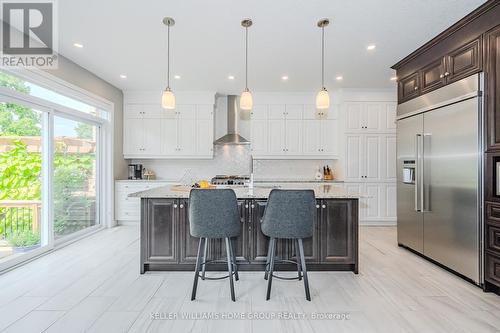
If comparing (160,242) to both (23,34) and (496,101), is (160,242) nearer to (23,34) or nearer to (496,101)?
(23,34)

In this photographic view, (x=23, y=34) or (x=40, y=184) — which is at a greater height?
(x=23, y=34)

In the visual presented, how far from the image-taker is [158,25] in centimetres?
280

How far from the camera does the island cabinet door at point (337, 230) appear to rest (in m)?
2.87

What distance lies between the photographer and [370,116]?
16.8 ft

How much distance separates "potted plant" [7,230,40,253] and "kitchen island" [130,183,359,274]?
66.0 inches

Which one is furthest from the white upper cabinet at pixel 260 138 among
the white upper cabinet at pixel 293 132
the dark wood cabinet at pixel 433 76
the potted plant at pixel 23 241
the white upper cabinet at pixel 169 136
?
the potted plant at pixel 23 241

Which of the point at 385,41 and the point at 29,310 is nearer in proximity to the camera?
the point at 29,310

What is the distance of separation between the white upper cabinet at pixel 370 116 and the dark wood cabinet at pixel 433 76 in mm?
1742

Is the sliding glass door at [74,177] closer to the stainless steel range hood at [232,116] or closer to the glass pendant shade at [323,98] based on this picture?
the stainless steel range hood at [232,116]

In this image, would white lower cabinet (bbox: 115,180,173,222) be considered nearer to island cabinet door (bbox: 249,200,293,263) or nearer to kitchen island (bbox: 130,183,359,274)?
kitchen island (bbox: 130,183,359,274)

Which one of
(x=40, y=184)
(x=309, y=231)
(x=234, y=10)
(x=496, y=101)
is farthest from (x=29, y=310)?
(x=496, y=101)

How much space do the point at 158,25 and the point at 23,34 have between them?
165 centimetres

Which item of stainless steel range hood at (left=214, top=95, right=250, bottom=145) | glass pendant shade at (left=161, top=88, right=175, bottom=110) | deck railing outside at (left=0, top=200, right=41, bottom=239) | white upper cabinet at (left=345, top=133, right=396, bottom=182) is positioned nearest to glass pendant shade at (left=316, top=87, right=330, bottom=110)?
glass pendant shade at (left=161, top=88, right=175, bottom=110)

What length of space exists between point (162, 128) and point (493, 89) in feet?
16.7
